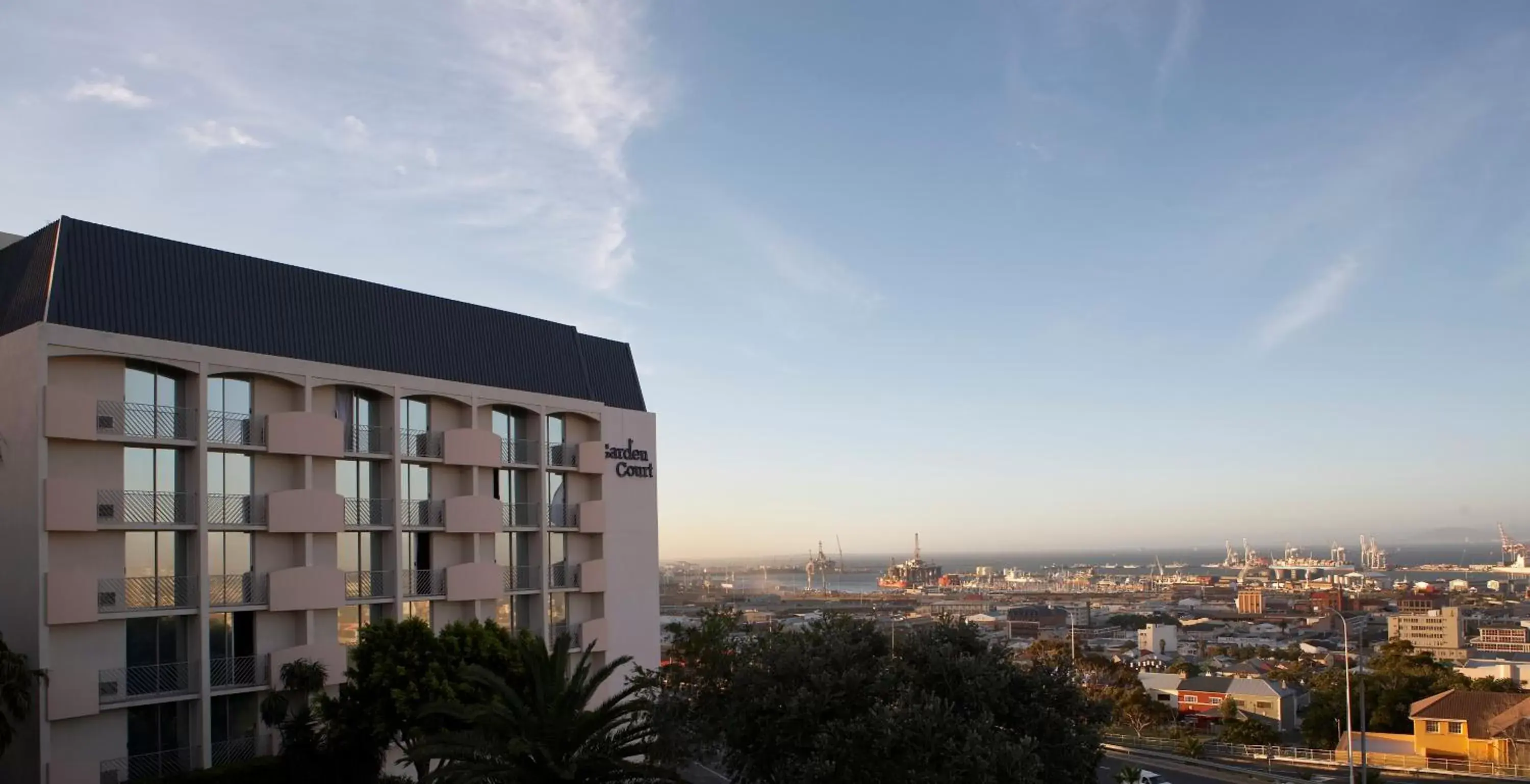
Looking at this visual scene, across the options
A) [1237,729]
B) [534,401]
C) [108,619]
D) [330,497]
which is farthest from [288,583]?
[1237,729]

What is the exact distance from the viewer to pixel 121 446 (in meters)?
32.3

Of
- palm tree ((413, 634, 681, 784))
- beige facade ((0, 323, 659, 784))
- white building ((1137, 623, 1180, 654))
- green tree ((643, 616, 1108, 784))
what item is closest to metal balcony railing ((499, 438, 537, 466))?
beige facade ((0, 323, 659, 784))

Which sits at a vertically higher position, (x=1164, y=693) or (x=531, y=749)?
(x=531, y=749)

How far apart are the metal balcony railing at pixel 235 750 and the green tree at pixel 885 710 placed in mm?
16076

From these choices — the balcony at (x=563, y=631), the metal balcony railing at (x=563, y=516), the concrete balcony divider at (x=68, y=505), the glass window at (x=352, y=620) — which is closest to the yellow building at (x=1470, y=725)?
the balcony at (x=563, y=631)

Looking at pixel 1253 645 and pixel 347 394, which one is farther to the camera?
pixel 1253 645

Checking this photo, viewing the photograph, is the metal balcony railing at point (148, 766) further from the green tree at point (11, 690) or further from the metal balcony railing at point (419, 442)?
the metal balcony railing at point (419, 442)

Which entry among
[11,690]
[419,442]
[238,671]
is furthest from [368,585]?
[11,690]

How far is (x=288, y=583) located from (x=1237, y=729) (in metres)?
54.9

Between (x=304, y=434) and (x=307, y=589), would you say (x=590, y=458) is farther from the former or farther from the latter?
(x=307, y=589)

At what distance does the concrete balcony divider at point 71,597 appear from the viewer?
29625 mm

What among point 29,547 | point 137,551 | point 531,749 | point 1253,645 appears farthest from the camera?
point 1253,645

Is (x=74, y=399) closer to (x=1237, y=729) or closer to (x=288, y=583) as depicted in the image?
(x=288, y=583)

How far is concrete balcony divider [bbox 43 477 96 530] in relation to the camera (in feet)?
98.3
